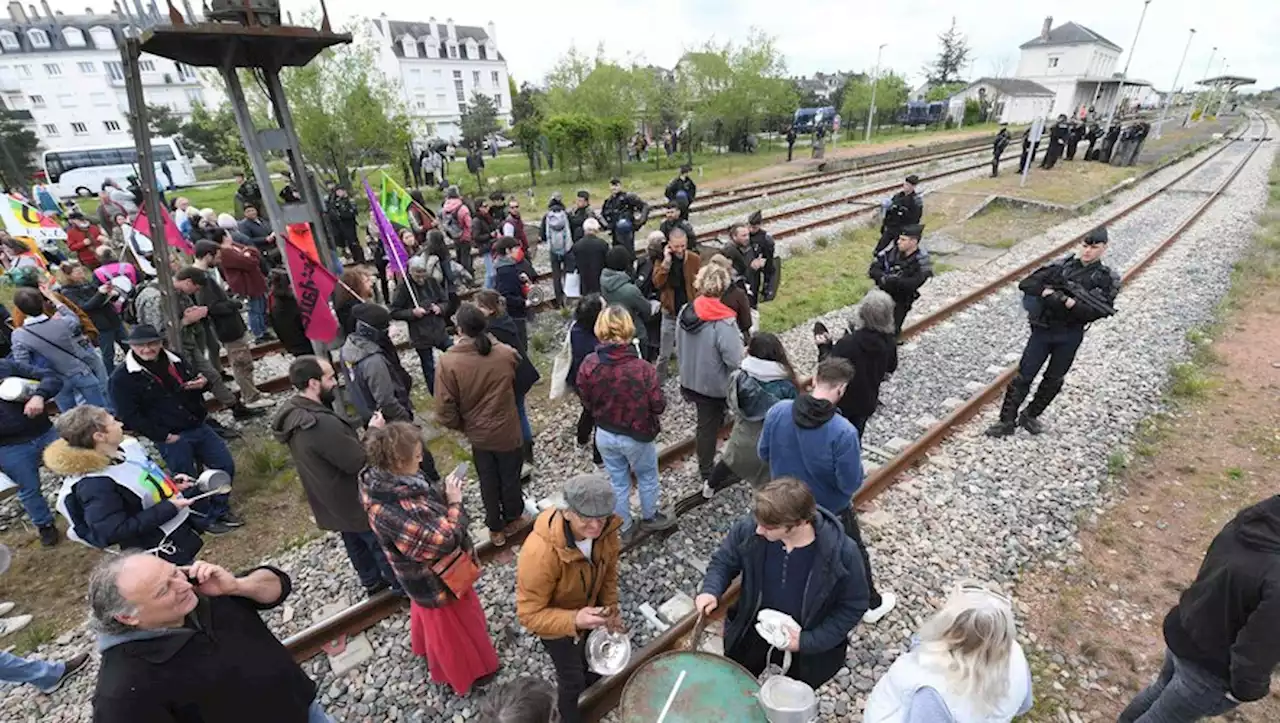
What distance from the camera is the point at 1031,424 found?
19.8ft

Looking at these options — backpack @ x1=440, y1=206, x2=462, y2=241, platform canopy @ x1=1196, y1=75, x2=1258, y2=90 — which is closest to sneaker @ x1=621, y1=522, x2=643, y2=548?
backpack @ x1=440, y1=206, x2=462, y2=241

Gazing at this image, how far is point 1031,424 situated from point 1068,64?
7588 cm

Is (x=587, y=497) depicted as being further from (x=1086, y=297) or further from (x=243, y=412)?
(x=243, y=412)

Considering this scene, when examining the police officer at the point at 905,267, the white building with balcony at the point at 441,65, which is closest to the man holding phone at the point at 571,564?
the police officer at the point at 905,267

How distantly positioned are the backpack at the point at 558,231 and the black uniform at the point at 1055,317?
21.0ft

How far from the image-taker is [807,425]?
10.6 ft

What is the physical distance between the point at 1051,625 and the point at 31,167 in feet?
147

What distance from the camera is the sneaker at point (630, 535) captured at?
4559 mm

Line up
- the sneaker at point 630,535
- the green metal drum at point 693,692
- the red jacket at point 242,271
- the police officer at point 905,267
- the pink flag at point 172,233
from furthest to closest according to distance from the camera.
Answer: the pink flag at point 172,233 < the red jacket at point 242,271 < the police officer at point 905,267 < the sneaker at point 630,535 < the green metal drum at point 693,692

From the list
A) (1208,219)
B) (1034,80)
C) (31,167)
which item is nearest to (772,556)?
(1208,219)

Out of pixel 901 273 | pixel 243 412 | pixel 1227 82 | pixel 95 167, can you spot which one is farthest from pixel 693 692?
pixel 1227 82

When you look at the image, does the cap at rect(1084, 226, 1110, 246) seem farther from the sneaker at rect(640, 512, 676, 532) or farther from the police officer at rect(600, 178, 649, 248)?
the police officer at rect(600, 178, 649, 248)

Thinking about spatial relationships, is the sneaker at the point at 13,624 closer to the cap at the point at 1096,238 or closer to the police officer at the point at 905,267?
the police officer at the point at 905,267

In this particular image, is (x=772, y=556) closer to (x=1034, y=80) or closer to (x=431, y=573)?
(x=431, y=573)
